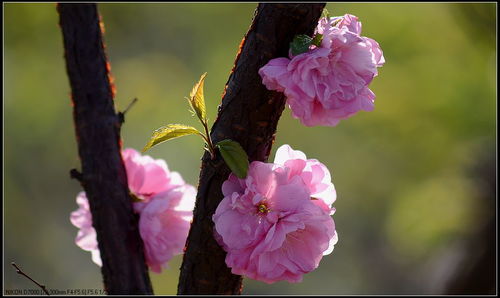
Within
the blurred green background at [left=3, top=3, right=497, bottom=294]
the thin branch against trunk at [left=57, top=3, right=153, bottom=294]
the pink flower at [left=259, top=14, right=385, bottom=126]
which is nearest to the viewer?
the pink flower at [left=259, top=14, right=385, bottom=126]

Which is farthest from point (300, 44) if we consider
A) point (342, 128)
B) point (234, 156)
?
point (342, 128)

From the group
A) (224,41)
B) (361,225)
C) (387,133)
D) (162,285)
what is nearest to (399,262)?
(361,225)

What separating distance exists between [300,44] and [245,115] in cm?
10

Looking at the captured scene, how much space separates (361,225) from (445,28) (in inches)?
100

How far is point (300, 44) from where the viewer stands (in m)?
0.61

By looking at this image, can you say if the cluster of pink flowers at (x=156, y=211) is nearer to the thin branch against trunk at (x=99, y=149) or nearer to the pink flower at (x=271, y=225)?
the thin branch against trunk at (x=99, y=149)

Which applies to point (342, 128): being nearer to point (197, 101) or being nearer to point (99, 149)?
point (99, 149)

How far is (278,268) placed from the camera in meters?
0.65

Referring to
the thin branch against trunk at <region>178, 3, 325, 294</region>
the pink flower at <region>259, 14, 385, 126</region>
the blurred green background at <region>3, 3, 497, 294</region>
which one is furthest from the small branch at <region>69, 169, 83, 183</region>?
the blurred green background at <region>3, 3, 497, 294</region>

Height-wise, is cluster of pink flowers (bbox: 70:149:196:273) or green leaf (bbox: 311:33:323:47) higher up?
green leaf (bbox: 311:33:323:47)

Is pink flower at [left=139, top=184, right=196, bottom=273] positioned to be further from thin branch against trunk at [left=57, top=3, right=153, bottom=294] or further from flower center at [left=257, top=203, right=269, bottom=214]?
flower center at [left=257, top=203, right=269, bottom=214]

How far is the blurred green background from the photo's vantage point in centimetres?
312

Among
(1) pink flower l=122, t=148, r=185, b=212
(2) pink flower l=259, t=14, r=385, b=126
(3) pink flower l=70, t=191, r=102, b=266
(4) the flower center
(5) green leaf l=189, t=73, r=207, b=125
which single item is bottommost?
(3) pink flower l=70, t=191, r=102, b=266

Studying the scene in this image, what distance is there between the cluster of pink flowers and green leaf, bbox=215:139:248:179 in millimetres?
219
